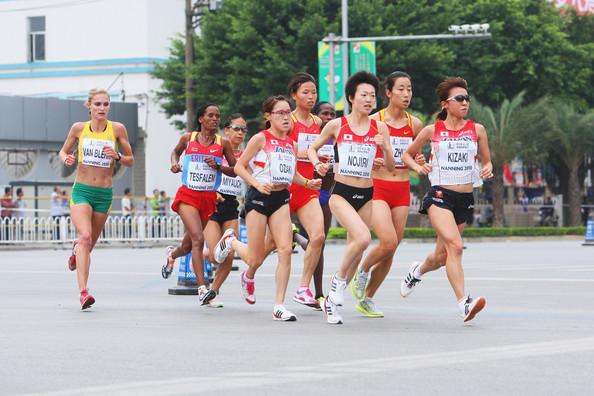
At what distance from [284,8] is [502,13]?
31.2 feet

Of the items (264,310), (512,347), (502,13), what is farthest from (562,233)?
(512,347)

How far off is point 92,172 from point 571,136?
4065 centimetres

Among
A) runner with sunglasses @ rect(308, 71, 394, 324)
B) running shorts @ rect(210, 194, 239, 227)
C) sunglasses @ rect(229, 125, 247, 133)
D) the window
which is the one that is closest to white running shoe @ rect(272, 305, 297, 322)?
runner with sunglasses @ rect(308, 71, 394, 324)

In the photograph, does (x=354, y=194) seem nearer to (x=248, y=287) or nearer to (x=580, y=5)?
(x=248, y=287)

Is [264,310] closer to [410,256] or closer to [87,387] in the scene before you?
[87,387]

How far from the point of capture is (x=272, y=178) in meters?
12.3

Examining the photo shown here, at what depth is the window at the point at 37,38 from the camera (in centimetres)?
5822

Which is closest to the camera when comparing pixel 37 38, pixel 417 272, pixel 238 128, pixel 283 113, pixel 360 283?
pixel 283 113

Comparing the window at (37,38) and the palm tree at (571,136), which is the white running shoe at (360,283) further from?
the window at (37,38)

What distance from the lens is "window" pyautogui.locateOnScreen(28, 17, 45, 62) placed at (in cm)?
5822

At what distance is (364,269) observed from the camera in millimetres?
12578

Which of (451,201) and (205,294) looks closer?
(451,201)

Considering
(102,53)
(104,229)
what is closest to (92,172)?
(104,229)

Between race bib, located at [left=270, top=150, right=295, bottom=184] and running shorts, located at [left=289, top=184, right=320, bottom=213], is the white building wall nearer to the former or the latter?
running shorts, located at [left=289, top=184, right=320, bottom=213]
